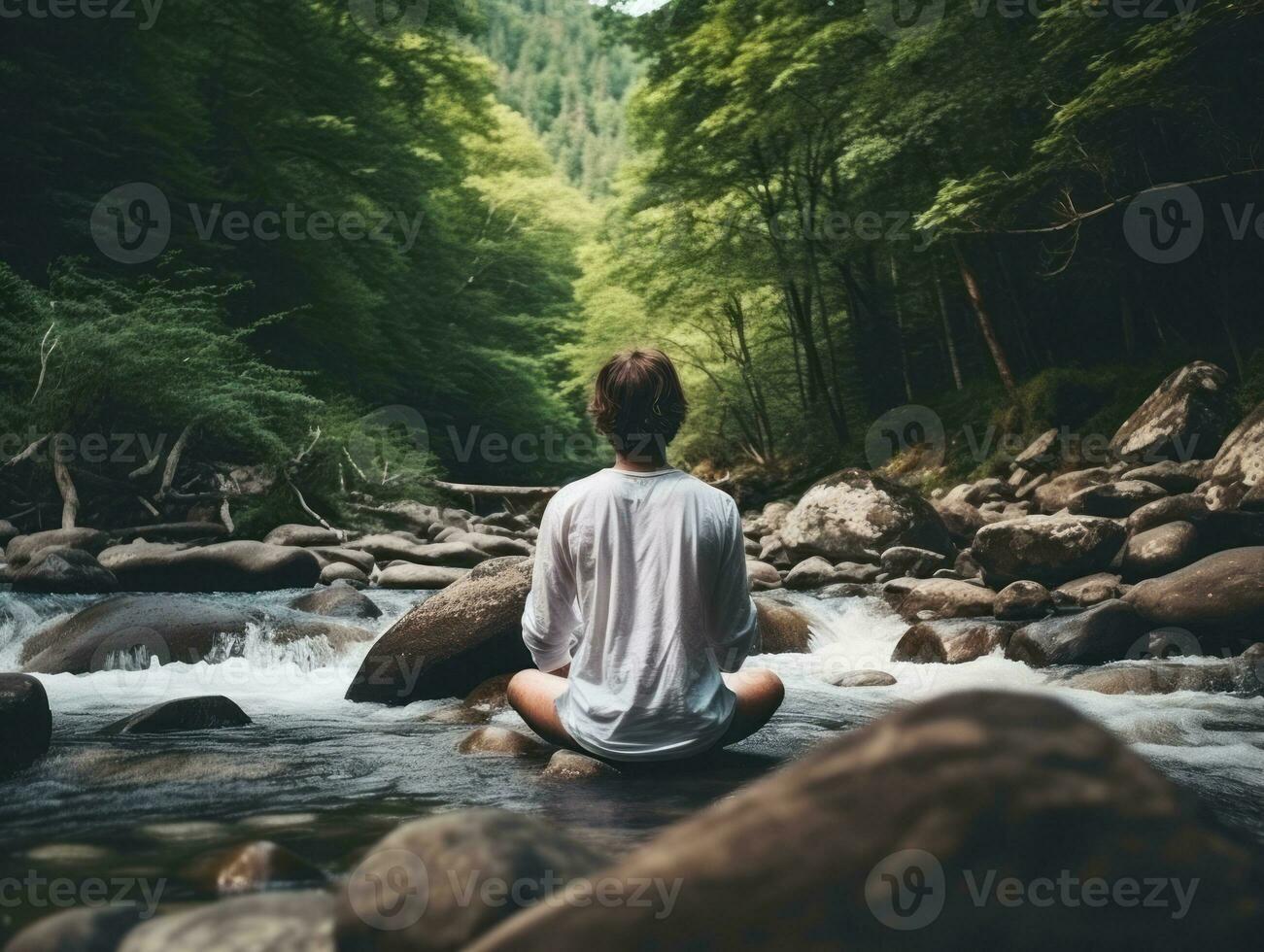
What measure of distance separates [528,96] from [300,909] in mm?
113229

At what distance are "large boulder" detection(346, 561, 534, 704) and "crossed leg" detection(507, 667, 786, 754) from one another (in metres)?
1.74

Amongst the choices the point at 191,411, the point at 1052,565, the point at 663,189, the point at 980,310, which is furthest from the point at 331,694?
the point at 663,189

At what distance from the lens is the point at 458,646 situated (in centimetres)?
515

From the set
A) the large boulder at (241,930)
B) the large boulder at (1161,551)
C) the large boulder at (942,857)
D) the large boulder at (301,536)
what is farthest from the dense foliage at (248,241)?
the large boulder at (942,857)

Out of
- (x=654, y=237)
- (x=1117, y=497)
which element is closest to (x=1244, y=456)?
(x=1117, y=497)

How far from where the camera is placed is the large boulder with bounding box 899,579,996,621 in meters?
7.98

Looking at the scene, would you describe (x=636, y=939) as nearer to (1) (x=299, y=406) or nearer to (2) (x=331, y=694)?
(2) (x=331, y=694)

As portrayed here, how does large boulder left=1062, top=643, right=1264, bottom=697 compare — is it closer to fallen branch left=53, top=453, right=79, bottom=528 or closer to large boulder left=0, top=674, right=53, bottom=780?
large boulder left=0, top=674, right=53, bottom=780

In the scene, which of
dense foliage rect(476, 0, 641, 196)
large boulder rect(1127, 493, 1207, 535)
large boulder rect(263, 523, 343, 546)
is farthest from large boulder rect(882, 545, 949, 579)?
dense foliage rect(476, 0, 641, 196)

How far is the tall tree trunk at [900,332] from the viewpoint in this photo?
20930 mm

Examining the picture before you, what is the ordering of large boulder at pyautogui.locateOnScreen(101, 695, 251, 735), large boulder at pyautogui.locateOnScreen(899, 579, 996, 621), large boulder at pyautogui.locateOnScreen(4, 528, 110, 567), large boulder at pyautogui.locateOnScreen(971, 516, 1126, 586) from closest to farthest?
1. large boulder at pyautogui.locateOnScreen(101, 695, 251, 735)
2. large boulder at pyautogui.locateOnScreen(899, 579, 996, 621)
3. large boulder at pyautogui.locateOnScreen(971, 516, 1126, 586)
4. large boulder at pyautogui.locateOnScreen(4, 528, 110, 567)

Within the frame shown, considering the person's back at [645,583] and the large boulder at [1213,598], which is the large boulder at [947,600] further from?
the person's back at [645,583]

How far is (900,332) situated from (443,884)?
70.3ft

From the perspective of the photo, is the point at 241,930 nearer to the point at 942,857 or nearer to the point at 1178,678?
the point at 942,857
